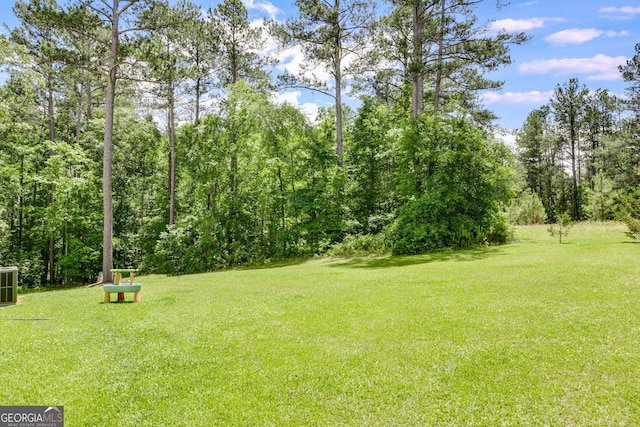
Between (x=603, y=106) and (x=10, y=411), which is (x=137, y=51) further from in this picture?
(x=603, y=106)

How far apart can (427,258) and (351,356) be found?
938 cm

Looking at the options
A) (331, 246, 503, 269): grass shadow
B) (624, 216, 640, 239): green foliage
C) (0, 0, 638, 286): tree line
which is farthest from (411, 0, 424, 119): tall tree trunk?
(624, 216, 640, 239): green foliage

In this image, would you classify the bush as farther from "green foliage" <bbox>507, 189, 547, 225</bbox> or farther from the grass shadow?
"green foliage" <bbox>507, 189, 547, 225</bbox>

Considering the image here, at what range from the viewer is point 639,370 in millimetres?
3859

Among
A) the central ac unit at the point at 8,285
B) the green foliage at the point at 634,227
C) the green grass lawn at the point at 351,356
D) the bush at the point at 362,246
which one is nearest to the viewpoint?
the green grass lawn at the point at 351,356

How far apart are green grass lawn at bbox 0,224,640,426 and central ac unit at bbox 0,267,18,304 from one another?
1178 mm

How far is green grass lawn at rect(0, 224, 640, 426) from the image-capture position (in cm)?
343

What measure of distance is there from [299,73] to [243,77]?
13.7ft

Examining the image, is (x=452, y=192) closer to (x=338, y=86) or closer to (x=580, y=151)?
(x=338, y=86)

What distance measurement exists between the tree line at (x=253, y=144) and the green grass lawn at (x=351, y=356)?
8.35 metres

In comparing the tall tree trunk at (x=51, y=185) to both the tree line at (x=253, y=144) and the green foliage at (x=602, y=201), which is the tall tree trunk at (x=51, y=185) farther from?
the green foliage at (x=602, y=201)

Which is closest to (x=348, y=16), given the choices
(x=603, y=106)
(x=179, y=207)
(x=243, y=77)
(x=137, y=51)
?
(x=243, y=77)

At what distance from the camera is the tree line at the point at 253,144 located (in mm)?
15555

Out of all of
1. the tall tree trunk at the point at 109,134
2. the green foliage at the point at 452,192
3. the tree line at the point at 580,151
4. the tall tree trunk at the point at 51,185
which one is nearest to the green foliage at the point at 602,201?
the tree line at the point at 580,151
